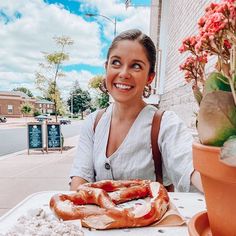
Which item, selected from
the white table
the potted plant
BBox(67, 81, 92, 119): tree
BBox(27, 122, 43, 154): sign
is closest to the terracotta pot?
the potted plant

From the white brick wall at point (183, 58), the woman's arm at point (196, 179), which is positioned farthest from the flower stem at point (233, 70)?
the white brick wall at point (183, 58)

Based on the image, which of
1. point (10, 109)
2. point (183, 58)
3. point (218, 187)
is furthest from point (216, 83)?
point (10, 109)

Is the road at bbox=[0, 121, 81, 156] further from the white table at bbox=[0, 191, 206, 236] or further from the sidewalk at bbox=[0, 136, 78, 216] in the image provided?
the white table at bbox=[0, 191, 206, 236]

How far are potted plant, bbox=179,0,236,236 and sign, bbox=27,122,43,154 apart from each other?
9.84 meters

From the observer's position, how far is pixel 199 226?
2.32ft

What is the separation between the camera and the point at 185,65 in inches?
28.3

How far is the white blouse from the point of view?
1.50m

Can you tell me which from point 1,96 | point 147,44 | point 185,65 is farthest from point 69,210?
point 1,96

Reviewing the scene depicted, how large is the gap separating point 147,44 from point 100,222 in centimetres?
117

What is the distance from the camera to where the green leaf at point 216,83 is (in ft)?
1.93

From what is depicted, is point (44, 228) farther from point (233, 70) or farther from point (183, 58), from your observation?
point (183, 58)

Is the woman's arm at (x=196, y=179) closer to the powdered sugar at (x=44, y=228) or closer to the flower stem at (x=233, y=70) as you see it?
the powdered sugar at (x=44, y=228)

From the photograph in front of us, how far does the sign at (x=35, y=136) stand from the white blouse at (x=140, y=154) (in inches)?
338

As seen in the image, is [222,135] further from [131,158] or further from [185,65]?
[131,158]
